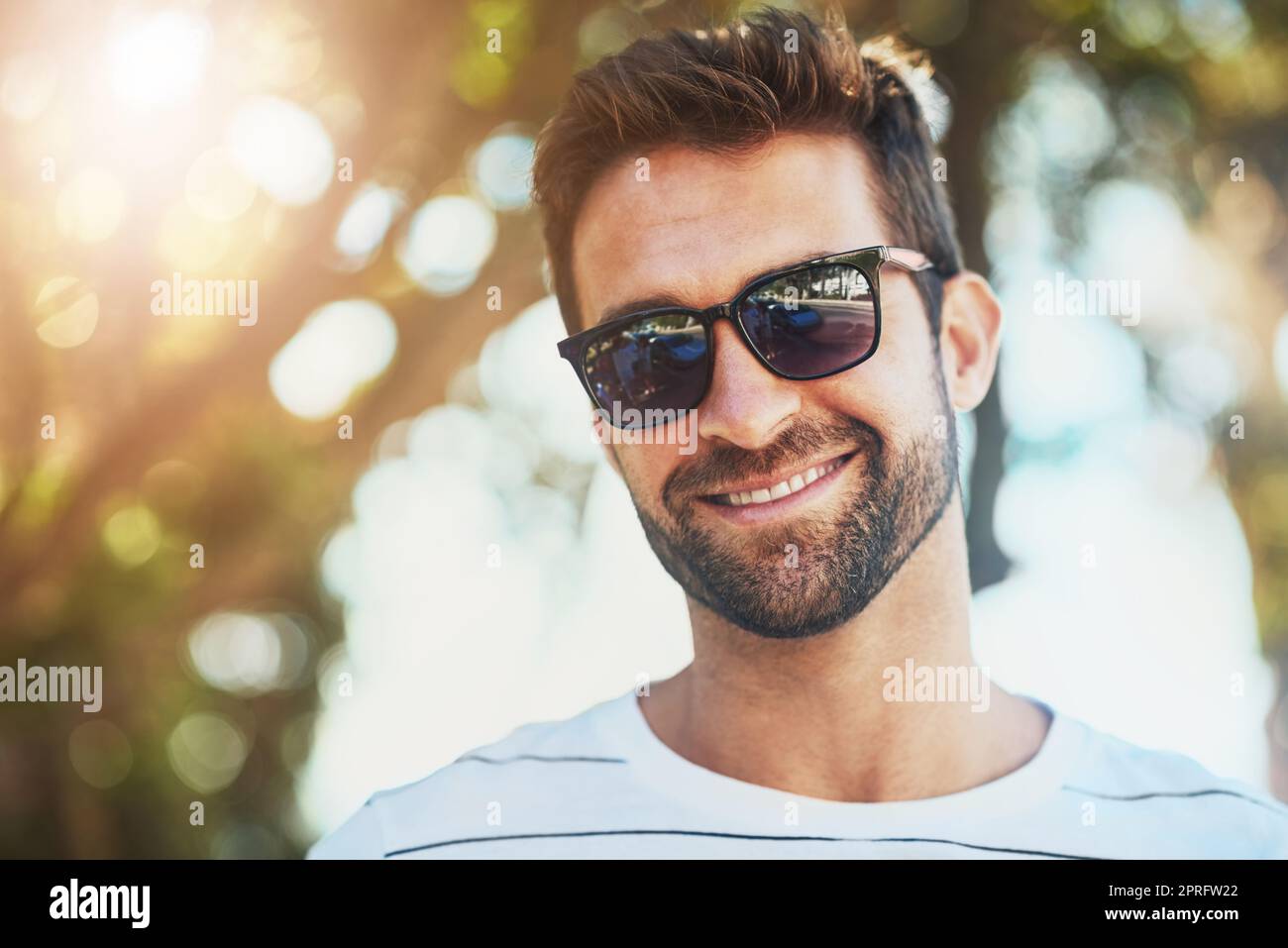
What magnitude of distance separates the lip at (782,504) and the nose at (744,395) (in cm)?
13

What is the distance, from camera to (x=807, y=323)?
168 cm

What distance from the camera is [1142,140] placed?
2455mm

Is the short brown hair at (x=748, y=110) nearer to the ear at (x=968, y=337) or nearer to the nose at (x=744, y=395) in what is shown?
the ear at (x=968, y=337)

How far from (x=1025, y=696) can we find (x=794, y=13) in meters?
1.47

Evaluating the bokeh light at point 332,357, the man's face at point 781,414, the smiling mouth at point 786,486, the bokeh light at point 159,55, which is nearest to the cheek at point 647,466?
the man's face at point 781,414

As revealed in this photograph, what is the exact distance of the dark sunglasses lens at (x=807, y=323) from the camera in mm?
1683

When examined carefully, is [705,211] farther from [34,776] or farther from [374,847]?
[34,776]

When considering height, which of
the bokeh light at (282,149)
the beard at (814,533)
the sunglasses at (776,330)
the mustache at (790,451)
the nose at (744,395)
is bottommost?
the beard at (814,533)

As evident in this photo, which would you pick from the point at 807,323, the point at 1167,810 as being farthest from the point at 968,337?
the point at 1167,810

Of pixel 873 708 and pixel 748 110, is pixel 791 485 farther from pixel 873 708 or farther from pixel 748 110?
pixel 748 110

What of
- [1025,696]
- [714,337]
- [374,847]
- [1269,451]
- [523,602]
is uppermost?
[714,337]

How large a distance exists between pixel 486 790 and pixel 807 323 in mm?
1134
